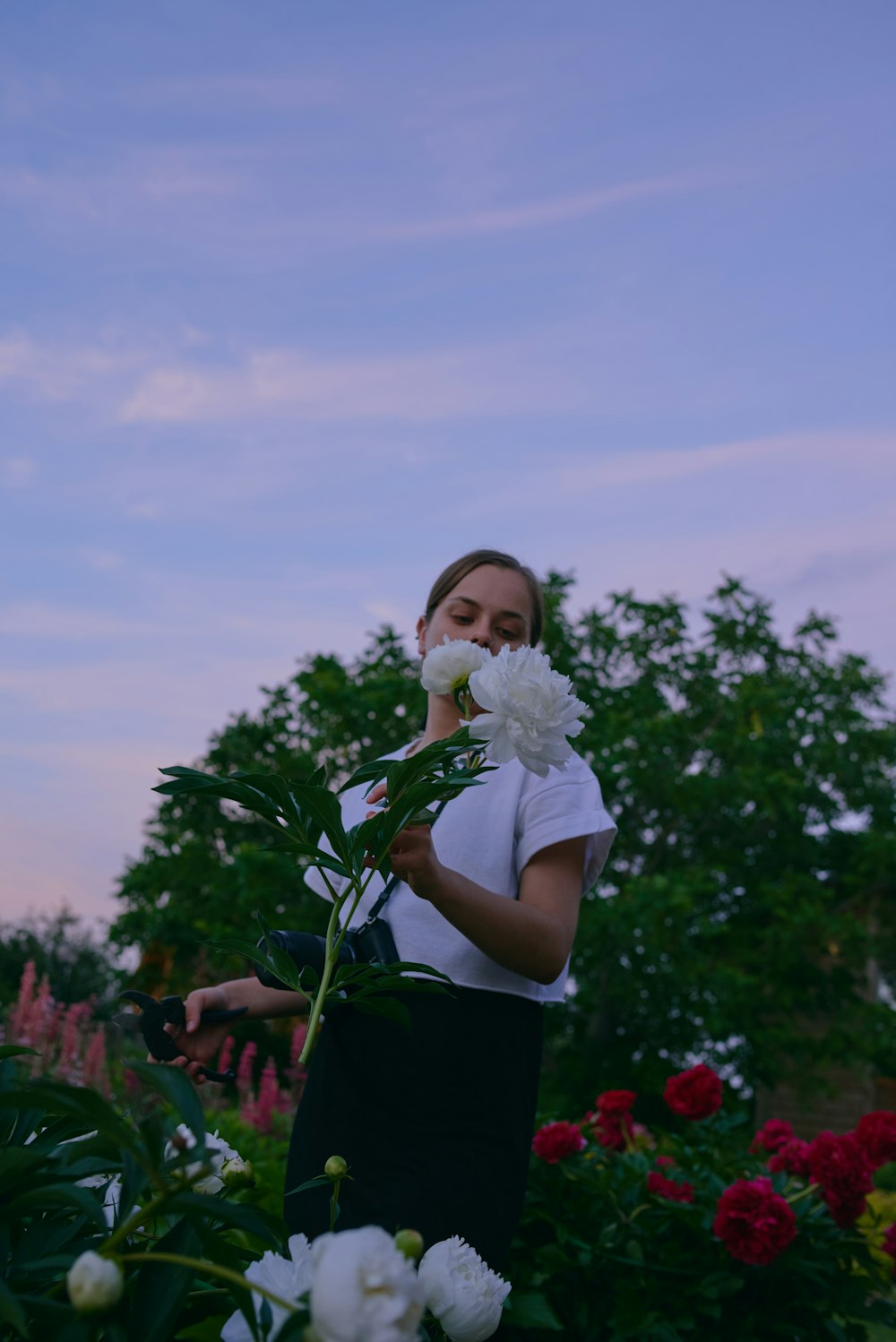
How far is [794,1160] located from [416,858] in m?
2.47

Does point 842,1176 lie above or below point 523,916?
below

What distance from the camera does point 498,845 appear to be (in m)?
1.67

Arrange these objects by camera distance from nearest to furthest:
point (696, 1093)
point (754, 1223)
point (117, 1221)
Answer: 1. point (117, 1221)
2. point (754, 1223)
3. point (696, 1093)

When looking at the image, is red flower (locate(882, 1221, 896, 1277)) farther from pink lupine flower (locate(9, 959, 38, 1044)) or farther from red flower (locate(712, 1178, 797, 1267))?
pink lupine flower (locate(9, 959, 38, 1044))

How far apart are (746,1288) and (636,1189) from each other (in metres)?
0.36

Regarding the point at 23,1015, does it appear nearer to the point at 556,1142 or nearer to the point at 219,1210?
the point at 556,1142

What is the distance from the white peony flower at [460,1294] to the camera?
773mm

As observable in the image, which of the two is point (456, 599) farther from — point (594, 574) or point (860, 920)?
point (860, 920)

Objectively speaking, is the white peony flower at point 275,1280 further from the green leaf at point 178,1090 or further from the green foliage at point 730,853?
the green foliage at point 730,853

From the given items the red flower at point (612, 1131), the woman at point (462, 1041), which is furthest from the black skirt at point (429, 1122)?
the red flower at point (612, 1131)

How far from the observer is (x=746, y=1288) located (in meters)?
2.75

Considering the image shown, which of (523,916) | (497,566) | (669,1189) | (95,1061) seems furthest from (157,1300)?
(95,1061)

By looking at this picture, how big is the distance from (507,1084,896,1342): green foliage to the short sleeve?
1472 millimetres

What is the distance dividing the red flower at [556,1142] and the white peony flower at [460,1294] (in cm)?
223
